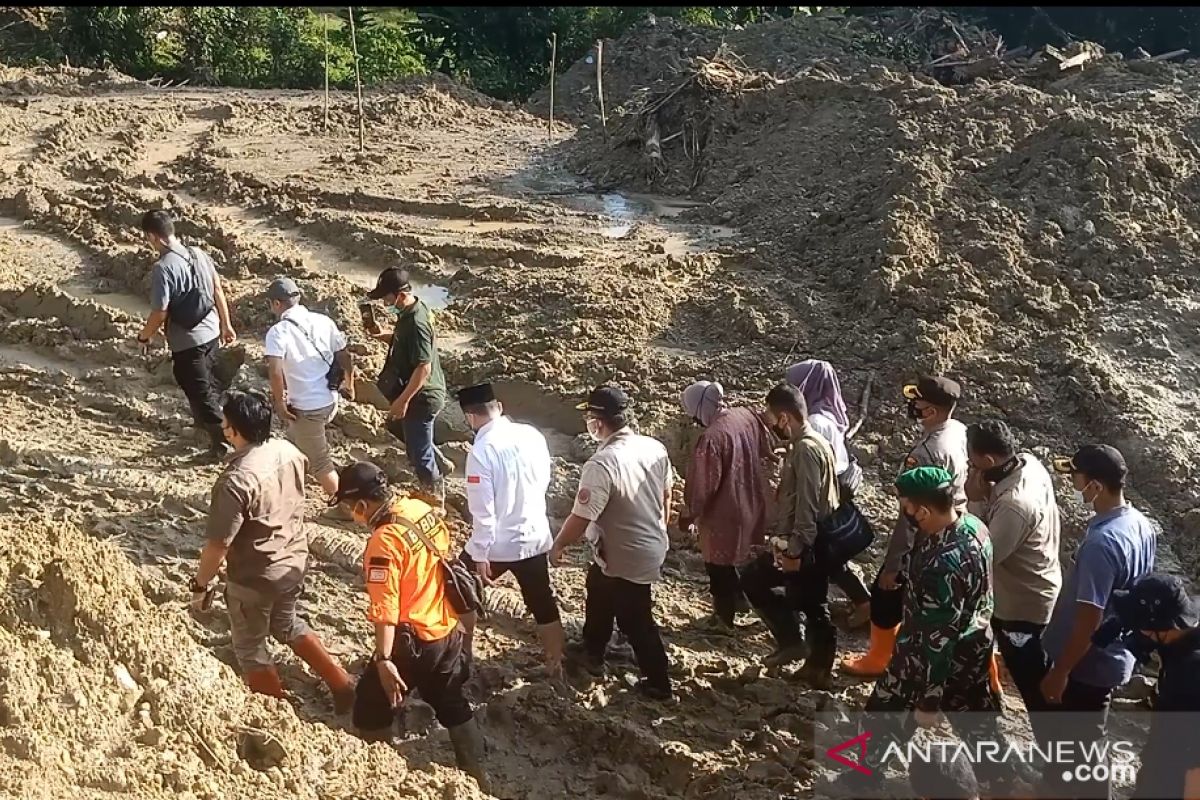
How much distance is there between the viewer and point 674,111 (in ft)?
44.3

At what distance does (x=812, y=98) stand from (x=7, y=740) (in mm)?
11246

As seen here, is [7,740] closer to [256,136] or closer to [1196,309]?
[1196,309]

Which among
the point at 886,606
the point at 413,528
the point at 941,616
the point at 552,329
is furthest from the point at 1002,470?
the point at 552,329

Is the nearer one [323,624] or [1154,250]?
[323,624]

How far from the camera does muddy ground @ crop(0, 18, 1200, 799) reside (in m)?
3.88

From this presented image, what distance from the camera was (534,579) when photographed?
486 cm

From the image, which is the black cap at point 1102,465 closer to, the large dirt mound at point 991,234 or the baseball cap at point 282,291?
the large dirt mound at point 991,234

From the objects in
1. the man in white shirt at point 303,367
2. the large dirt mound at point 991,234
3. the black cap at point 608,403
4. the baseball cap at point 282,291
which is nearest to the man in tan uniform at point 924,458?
the black cap at point 608,403

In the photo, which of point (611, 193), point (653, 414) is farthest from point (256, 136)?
point (653, 414)

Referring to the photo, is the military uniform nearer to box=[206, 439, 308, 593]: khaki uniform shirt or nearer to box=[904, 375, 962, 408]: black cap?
box=[904, 375, 962, 408]: black cap

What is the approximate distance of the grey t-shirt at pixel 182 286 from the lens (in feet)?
21.0

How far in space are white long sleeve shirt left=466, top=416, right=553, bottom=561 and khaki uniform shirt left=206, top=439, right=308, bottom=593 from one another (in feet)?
2.41

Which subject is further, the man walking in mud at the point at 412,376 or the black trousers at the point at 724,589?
the man walking in mud at the point at 412,376

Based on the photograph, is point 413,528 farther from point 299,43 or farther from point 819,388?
point 299,43
